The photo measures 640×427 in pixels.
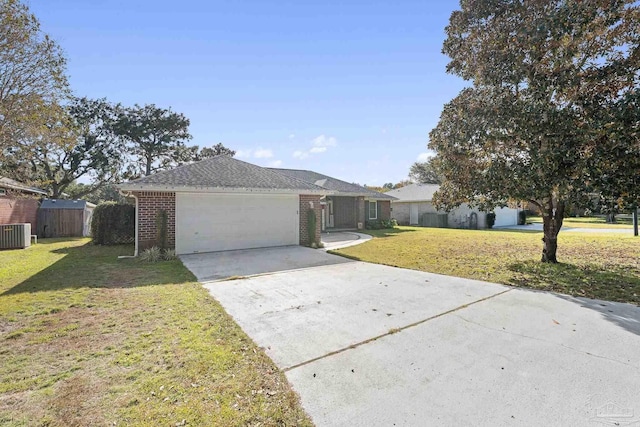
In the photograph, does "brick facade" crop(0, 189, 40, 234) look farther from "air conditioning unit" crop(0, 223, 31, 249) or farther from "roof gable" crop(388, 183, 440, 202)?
"roof gable" crop(388, 183, 440, 202)

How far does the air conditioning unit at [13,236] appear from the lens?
12320 mm

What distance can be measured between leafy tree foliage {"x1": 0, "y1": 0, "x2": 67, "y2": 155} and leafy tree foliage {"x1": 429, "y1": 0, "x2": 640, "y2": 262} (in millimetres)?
10940

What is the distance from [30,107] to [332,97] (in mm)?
11899

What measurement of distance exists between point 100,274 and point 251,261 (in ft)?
12.8

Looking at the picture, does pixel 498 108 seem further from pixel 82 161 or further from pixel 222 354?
pixel 82 161

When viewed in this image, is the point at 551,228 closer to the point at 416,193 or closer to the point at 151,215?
the point at 151,215

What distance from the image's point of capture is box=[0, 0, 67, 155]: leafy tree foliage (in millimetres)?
7078

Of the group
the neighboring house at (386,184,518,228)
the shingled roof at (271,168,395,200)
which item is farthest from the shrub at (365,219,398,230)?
the neighboring house at (386,184,518,228)

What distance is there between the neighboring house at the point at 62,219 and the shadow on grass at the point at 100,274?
9.14 metres

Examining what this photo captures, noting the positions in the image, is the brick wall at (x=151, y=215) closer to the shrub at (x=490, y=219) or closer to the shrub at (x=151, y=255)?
the shrub at (x=151, y=255)

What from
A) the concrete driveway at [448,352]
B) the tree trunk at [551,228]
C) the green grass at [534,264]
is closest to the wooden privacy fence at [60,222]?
the green grass at [534,264]

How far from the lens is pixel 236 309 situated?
17.0 feet

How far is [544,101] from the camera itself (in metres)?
7.29

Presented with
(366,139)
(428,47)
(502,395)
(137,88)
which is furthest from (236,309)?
(366,139)
